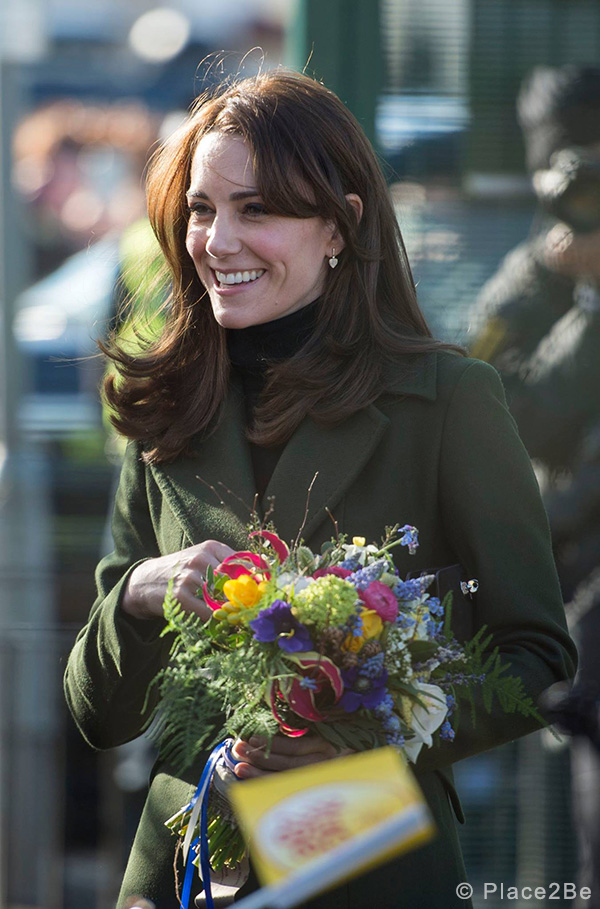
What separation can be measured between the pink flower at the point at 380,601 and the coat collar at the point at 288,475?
366mm

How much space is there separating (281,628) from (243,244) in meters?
0.75

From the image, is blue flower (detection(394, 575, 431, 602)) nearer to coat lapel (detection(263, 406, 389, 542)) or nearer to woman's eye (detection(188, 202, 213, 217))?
coat lapel (detection(263, 406, 389, 542))

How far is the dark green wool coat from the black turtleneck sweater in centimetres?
4

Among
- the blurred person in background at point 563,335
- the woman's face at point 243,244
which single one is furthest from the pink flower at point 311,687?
the blurred person in background at point 563,335

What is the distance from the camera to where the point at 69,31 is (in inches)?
300

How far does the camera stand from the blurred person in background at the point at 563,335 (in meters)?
3.85

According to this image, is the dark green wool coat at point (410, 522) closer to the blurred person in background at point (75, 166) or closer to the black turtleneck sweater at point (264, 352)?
the black turtleneck sweater at point (264, 352)

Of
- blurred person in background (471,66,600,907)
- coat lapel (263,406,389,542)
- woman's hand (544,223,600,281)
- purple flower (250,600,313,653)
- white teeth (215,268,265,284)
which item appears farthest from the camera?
woman's hand (544,223,600,281)

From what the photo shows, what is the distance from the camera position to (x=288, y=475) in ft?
7.47

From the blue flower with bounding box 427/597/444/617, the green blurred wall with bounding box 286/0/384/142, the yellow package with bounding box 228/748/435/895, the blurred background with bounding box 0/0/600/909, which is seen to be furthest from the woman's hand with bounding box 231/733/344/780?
the green blurred wall with bounding box 286/0/384/142

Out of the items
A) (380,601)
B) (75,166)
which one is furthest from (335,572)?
(75,166)

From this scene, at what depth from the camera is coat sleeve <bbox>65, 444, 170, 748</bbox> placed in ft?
7.38

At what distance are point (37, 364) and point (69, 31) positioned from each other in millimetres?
2583

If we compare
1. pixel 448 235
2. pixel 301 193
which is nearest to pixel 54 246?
pixel 448 235
